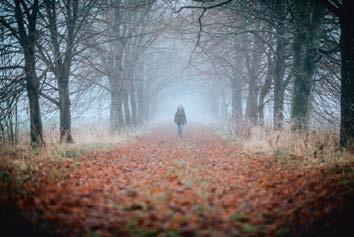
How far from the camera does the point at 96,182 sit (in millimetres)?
5422

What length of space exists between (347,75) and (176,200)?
227 inches

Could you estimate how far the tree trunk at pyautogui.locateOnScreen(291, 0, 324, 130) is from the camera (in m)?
9.67

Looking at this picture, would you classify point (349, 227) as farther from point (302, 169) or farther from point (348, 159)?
point (348, 159)

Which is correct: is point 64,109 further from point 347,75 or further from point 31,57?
point 347,75

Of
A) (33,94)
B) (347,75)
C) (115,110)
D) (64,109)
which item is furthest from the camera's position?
(115,110)

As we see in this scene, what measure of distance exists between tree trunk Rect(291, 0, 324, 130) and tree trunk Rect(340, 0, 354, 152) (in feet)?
7.35

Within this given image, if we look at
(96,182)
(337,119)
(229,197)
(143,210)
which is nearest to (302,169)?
(229,197)

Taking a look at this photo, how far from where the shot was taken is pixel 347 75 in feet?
23.1

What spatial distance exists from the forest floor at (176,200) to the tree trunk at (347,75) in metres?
1.41

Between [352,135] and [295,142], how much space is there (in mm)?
1733

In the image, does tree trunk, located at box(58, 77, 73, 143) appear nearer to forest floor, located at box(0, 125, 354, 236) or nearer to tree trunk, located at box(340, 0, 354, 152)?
forest floor, located at box(0, 125, 354, 236)

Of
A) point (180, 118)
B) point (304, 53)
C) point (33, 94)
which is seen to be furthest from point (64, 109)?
point (304, 53)

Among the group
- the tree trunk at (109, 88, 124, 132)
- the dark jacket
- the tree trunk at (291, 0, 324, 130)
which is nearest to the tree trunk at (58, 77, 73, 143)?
the tree trunk at (109, 88, 124, 132)

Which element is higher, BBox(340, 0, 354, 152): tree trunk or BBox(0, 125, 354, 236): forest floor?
BBox(340, 0, 354, 152): tree trunk
